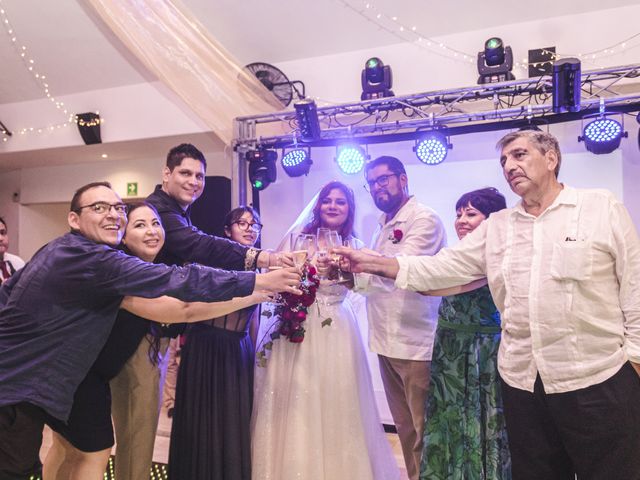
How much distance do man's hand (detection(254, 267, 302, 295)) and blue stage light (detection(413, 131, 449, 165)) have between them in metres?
2.01

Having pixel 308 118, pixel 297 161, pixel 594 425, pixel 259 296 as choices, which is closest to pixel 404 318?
pixel 259 296

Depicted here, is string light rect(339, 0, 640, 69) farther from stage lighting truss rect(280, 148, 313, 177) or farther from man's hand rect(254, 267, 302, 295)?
man's hand rect(254, 267, 302, 295)

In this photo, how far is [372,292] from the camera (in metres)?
2.68

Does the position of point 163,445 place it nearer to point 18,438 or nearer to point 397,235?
point 18,438

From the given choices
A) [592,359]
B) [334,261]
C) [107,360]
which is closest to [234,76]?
[334,261]

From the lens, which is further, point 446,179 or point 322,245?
A: point 446,179

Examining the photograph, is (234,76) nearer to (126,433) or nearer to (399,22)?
(399,22)

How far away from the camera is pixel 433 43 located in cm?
454

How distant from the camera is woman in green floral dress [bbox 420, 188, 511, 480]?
7.43 feet

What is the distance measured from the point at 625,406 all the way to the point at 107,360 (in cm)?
218

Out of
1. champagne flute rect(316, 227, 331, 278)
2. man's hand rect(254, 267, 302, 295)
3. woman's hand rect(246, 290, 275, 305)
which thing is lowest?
woman's hand rect(246, 290, 275, 305)

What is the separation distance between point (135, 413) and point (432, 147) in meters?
2.80

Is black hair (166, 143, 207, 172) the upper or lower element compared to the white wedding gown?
upper

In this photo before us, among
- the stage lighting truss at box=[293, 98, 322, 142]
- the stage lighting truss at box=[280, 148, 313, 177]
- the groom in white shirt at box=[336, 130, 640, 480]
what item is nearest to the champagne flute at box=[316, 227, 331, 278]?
the groom in white shirt at box=[336, 130, 640, 480]
